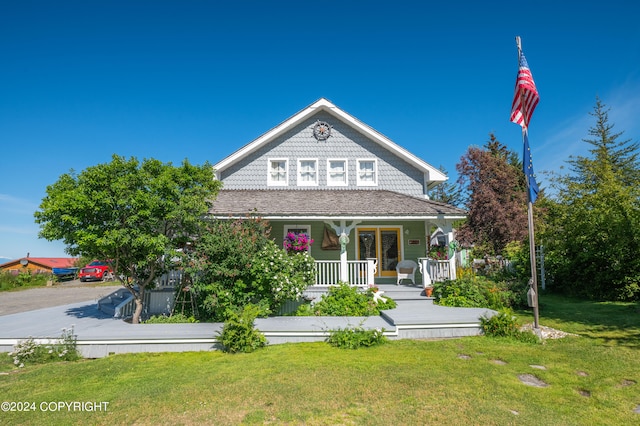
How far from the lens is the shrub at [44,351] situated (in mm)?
6836

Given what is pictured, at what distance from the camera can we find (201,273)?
9492 millimetres

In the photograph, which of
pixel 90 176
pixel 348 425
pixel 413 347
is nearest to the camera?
pixel 348 425

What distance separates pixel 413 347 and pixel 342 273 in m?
4.73

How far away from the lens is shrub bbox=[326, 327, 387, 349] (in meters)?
7.35

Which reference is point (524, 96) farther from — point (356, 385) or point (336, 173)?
point (336, 173)

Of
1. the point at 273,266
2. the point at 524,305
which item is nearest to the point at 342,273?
the point at 273,266

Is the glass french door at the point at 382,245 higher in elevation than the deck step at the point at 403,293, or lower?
higher

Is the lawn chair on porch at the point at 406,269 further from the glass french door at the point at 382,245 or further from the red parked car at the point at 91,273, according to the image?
the red parked car at the point at 91,273

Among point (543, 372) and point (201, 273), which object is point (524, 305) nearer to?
point (543, 372)

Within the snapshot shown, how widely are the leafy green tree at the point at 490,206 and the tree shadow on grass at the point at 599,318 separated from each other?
11.1 meters

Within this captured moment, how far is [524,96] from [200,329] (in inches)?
410

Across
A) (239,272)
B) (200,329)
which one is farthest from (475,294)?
(200,329)

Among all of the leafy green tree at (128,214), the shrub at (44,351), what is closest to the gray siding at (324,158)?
the leafy green tree at (128,214)

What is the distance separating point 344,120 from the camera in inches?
616
